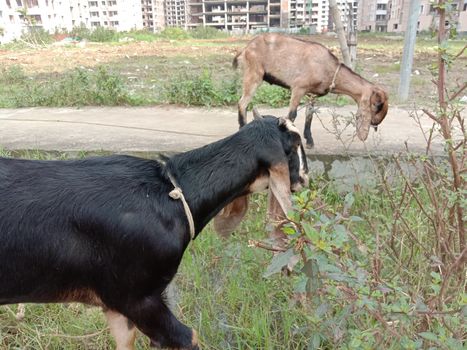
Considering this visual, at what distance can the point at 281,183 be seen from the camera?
6.04 ft

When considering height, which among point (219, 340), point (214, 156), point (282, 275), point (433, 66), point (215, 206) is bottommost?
point (219, 340)

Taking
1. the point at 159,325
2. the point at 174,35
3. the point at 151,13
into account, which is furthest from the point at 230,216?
the point at 151,13

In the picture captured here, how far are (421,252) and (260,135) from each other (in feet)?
3.70

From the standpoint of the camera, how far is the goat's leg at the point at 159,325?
170 centimetres

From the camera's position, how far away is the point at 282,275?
7.69 feet

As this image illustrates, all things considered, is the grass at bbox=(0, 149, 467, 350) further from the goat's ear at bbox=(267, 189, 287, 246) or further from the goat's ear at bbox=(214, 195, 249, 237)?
the goat's ear at bbox=(214, 195, 249, 237)

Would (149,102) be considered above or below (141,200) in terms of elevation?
below

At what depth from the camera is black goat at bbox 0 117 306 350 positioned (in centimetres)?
158

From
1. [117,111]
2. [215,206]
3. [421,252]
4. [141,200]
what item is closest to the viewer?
[141,200]

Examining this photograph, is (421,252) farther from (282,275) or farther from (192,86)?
(192,86)

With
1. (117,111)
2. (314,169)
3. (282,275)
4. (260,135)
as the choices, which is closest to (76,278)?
(260,135)

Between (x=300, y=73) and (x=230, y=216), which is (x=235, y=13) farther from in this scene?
(x=230, y=216)

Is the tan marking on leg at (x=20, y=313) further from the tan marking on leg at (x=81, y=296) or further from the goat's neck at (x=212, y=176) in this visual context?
the goat's neck at (x=212, y=176)

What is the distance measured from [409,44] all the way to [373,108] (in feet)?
6.27
